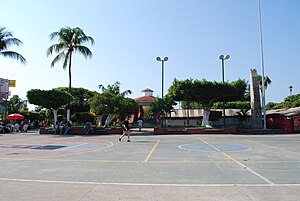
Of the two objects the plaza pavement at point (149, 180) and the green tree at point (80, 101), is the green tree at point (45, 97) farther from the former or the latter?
the plaza pavement at point (149, 180)

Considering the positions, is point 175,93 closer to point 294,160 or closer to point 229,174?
point 294,160

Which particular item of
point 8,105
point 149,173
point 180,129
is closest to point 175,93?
point 180,129

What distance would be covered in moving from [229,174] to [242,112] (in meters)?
34.6

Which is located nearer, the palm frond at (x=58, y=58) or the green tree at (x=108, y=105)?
the green tree at (x=108, y=105)

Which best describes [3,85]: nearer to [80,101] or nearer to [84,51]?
[84,51]

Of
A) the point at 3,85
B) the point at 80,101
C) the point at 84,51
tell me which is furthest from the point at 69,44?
the point at 80,101

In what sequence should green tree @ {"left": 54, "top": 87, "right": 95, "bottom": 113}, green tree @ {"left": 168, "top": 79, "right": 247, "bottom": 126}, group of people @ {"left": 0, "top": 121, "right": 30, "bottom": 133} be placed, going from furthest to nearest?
green tree @ {"left": 54, "top": 87, "right": 95, "bottom": 113} < green tree @ {"left": 168, "top": 79, "right": 247, "bottom": 126} < group of people @ {"left": 0, "top": 121, "right": 30, "bottom": 133}

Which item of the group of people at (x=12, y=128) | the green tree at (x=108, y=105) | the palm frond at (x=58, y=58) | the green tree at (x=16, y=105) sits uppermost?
the palm frond at (x=58, y=58)

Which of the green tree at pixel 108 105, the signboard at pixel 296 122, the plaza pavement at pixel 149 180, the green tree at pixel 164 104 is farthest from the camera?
the green tree at pixel 164 104

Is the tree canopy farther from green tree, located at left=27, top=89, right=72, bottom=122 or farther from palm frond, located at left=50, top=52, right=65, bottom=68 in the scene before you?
palm frond, located at left=50, top=52, right=65, bottom=68

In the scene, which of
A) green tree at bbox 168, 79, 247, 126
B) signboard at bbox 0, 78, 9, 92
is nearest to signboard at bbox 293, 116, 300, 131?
green tree at bbox 168, 79, 247, 126

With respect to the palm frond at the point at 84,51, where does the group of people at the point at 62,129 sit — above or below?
below

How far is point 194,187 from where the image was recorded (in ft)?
19.9

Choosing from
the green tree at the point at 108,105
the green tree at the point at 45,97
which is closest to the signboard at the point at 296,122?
the green tree at the point at 108,105
